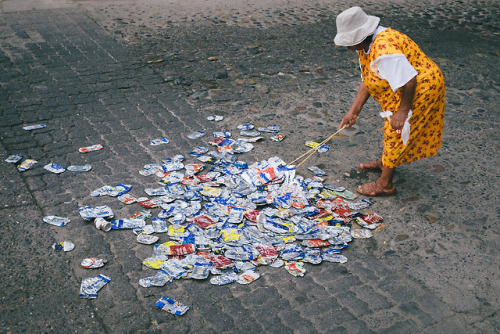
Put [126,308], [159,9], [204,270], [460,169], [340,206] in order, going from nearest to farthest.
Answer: [126,308]
[204,270]
[340,206]
[460,169]
[159,9]

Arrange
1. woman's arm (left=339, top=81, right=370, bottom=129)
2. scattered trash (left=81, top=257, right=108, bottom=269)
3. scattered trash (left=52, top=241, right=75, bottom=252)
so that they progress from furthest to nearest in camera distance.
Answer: woman's arm (left=339, top=81, right=370, bottom=129), scattered trash (left=52, top=241, right=75, bottom=252), scattered trash (left=81, top=257, right=108, bottom=269)

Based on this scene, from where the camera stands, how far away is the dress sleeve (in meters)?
3.34

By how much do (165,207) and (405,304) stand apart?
1879 millimetres

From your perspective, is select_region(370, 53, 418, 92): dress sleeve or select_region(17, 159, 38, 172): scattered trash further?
select_region(17, 159, 38, 172): scattered trash

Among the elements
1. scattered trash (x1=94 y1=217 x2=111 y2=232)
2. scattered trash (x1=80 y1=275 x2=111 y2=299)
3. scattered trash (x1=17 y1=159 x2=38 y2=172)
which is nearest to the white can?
scattered trash (x1=94 y1=217 x2=111 y2=232)

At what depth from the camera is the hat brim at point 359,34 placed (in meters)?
3.44

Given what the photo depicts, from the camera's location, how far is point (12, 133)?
15.6ft

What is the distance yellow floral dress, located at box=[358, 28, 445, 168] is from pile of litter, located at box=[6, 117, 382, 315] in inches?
21.9

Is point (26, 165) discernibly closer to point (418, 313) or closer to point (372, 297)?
point (372, 297)

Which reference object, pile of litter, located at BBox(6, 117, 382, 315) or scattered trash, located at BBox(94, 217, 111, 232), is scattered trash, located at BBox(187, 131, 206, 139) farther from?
scattered trash, located at BBox(94, 217, 111, 232)

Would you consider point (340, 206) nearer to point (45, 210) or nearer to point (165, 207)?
point (165, 207)

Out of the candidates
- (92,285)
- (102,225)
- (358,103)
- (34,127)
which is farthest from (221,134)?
(92,285)

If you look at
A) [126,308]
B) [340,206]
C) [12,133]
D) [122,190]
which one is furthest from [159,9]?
[126,308]

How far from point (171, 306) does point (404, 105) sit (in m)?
2.14
